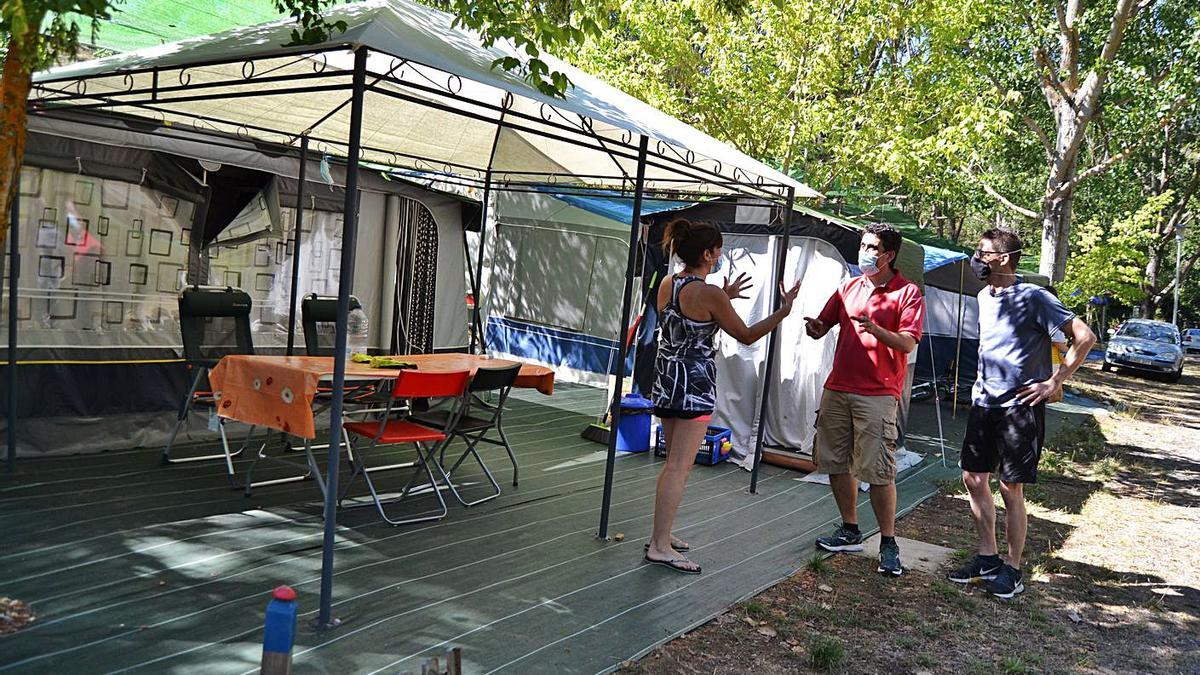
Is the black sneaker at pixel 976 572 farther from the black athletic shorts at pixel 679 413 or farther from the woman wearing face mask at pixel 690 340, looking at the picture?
the black athletic shorts at pixel 679 413

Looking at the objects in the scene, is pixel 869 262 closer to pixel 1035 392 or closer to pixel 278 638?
pixel 1035 392

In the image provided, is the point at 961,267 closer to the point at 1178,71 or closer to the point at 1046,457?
the point at 1046,457

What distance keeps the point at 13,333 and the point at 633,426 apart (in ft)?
13.9

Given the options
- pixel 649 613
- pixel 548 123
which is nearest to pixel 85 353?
pixel 548 123

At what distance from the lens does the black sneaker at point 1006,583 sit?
425 cm

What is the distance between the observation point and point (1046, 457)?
841 centimetres

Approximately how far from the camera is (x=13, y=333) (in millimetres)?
4918

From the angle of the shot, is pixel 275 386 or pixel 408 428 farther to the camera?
pixel 408 428

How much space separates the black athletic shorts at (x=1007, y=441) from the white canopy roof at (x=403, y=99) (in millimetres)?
1980

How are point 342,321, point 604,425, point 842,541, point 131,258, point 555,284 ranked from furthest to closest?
1. point 555,284
2. point 604,425
3. point 131,258
4. point 842,541
5. point 342,321

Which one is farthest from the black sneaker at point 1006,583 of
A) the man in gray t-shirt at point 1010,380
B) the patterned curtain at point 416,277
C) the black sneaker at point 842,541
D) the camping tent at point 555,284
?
the camping tent at point 555,284

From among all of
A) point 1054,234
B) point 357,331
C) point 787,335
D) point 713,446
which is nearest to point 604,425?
point 713,446

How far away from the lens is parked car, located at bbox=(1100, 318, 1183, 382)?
67.3 feet

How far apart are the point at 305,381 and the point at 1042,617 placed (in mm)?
3587
